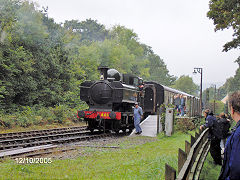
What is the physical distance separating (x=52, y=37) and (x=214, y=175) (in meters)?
23.4

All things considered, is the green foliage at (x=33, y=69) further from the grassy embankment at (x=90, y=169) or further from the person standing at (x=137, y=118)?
the grassy embankment at (x=90, y=169)

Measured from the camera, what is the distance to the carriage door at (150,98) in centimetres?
2592

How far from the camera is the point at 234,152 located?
276 centimetres

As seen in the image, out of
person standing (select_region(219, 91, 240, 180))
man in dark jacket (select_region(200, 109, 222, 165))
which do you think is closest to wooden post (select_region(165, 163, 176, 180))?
person standing (select_region(219, 91, 240, 180))

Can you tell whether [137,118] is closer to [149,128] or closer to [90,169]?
[149,128]

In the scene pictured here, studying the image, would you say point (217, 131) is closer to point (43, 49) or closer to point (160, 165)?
point (160, 165)

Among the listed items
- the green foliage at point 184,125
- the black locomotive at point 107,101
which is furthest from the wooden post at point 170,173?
the green foliage at point 184,125

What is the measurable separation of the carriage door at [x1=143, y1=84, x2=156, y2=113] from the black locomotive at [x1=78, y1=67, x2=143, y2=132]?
9977mm

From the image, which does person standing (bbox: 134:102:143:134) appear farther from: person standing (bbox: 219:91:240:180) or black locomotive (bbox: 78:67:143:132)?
person standing (bbox: 219:91:240:180)

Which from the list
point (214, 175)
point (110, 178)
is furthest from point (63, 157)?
point (214, 175)

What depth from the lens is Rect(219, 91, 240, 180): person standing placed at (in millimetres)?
2729

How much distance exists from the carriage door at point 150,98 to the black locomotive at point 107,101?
32.7ft

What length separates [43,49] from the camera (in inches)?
967

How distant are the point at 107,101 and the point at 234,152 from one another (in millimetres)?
12102
